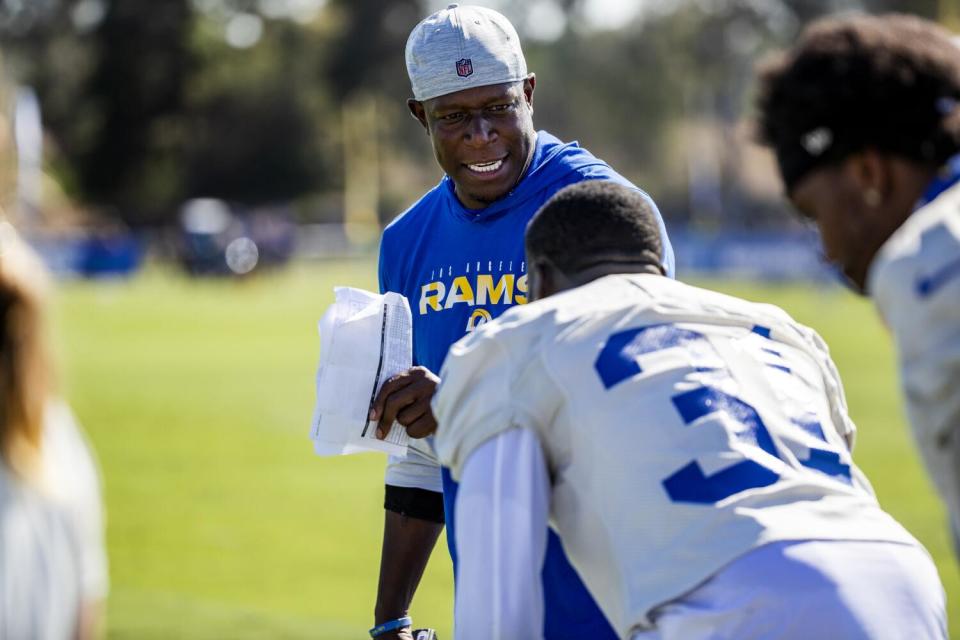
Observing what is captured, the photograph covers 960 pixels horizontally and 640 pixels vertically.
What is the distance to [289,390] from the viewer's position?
20516mm

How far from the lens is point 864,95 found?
8.83 feet

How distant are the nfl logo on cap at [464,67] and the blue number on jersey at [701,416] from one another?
1663 millimetres

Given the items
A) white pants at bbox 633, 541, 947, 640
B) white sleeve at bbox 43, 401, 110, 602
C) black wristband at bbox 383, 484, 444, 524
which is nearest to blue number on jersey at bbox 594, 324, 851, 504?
white pants at bbox 633, 541, 947, 640

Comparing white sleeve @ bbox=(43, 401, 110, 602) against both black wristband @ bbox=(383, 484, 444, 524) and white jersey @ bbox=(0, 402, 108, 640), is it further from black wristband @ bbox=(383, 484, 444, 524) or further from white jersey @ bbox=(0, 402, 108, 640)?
black wristband @ bbox=(383, 484, 444, 524)

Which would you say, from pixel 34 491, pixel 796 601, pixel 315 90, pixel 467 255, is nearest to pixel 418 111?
pixel 467 255

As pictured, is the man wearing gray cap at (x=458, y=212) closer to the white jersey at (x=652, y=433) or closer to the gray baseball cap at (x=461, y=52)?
the gray baseball cap at (x=461, y=52)

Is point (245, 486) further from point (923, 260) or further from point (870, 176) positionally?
point (923, 260)

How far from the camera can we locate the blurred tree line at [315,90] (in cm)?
7094

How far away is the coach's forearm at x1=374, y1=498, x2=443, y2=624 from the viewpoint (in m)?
4.46

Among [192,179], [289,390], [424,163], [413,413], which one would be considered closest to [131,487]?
[289,390]

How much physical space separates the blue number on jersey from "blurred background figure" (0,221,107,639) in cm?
116

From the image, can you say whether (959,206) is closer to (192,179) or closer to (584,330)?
(584,330)

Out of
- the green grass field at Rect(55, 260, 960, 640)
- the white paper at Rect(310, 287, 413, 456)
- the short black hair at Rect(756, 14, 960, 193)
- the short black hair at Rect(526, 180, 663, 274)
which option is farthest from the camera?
Result: the green grass field at Rect(55, 260, 960, 640)

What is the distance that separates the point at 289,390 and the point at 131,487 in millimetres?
7334
